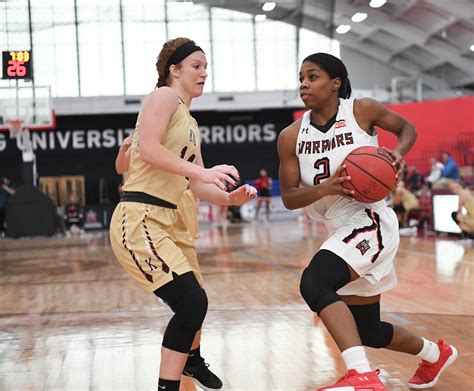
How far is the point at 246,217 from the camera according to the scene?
25.7m

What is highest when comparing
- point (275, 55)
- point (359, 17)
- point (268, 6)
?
point (268, 6)

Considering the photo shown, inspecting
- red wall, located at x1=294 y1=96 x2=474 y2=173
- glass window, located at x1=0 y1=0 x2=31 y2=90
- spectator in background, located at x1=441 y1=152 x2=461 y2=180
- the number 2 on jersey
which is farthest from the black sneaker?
red wall, located at x1=294 y1=96 x2=474 y2=173

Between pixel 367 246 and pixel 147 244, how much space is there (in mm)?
981

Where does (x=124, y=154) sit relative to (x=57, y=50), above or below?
below

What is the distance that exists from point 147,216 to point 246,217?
2221 centimetres

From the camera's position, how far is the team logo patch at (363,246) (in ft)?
11.6

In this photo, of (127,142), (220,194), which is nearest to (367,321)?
(220,194)

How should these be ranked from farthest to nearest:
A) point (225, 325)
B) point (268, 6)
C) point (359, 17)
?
point (268, 6) < point (359, 17) < point (225, 325)

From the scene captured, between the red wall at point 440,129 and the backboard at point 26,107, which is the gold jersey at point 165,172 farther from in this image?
the red wall at point 440,129

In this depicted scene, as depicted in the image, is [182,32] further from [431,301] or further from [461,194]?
[431,301]

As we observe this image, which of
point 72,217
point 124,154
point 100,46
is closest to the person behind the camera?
point 124,154

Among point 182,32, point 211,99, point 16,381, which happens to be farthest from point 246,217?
point 16,381

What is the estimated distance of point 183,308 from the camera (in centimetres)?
333

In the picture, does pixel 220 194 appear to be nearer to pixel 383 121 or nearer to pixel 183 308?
pixel 183 308
